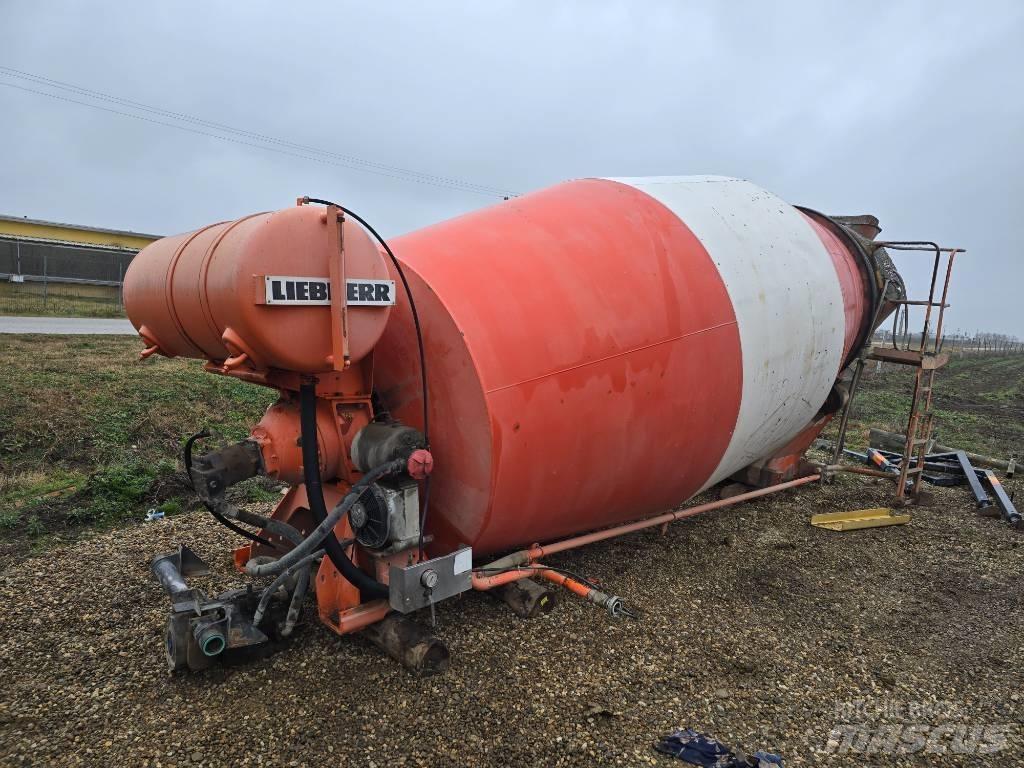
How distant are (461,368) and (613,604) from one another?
1.39m

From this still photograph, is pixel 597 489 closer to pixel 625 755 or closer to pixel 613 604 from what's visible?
pixel 613 604

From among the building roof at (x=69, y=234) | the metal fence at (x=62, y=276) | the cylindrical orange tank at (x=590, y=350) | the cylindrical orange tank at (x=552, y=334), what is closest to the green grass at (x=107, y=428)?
the cylindrical orange tank at (x=552, y=334)

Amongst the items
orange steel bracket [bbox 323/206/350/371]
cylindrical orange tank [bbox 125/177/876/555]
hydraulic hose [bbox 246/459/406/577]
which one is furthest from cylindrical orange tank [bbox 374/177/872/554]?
orange steel bracket [bbox 323/206/350/371]

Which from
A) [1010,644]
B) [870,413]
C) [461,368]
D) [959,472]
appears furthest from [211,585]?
[870,413]

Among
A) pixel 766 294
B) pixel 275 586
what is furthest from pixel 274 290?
pixel 766 294

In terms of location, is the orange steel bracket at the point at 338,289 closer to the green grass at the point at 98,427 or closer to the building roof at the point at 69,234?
the green grass at the point at 98,427

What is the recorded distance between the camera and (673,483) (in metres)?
4.15

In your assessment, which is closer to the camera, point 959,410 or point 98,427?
point 98,427

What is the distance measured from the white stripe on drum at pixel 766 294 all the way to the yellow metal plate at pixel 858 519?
45.6 inches

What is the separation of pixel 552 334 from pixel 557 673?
5.63 feet

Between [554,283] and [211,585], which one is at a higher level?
[554,283]

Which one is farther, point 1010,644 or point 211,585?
point 211,585

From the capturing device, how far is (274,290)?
8.87 ft

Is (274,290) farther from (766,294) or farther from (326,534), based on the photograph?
(766,294)
